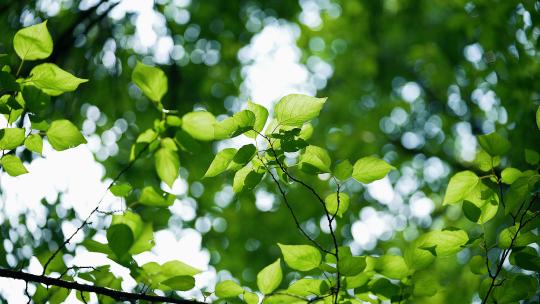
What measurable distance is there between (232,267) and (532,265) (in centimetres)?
343

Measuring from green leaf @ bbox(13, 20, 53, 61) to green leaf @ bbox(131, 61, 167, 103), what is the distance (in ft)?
0.83

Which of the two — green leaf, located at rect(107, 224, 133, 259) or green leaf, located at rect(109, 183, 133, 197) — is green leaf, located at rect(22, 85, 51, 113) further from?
green leaf, located at rect(107, 224, 133, 259)

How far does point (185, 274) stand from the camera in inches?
53.1

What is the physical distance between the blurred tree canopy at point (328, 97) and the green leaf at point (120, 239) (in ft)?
4.34

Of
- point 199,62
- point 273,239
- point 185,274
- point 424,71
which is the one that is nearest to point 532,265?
point 185,274

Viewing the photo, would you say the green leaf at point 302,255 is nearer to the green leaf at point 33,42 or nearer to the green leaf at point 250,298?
the green leaf at point 250,298

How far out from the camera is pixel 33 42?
1.28 m

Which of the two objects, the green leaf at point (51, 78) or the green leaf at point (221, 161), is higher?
the green leaf at point (51, 78)

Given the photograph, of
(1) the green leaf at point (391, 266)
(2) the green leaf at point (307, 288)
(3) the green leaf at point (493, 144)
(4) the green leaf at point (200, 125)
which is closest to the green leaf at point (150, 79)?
(4) the green leaf at point (200, 125)

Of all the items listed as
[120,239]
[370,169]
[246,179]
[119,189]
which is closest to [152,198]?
[119,189]

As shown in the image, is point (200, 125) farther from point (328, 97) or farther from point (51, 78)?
point (328, 97)

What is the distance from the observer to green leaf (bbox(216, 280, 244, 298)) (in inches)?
53.7

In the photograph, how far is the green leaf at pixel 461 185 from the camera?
53.9 inches

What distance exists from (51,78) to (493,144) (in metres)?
1.33
